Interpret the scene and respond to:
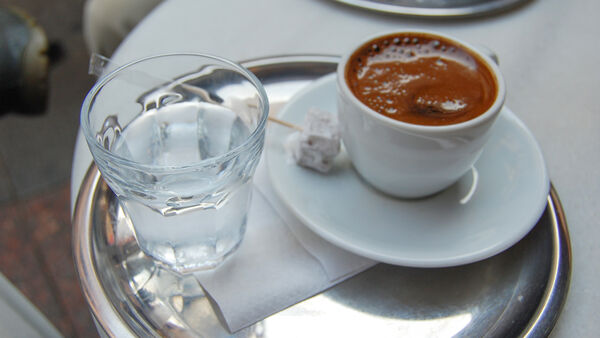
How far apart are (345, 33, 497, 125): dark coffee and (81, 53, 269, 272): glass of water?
0.12m

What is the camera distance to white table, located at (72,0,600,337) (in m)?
0.58

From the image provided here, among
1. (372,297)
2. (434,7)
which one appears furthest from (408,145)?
(434,7)

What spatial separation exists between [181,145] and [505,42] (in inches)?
18.6

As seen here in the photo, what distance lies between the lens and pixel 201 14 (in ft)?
2.32

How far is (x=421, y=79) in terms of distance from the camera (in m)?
0.50

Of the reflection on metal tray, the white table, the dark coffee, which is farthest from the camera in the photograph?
the reflection on metal tray

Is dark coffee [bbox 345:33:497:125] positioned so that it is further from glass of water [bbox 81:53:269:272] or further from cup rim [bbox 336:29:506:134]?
glass of water [bbox 81:53:269:272]

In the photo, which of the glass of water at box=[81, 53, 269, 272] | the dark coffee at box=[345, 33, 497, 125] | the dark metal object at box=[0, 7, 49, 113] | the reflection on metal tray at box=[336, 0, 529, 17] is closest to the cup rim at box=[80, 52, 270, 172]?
the glass of water at box=[81, 53, 269, 272]

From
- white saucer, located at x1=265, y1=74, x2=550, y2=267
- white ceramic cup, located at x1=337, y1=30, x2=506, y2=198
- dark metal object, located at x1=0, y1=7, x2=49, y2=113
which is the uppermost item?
white ceramic cup, located at x1=337, y1=30, x2=506, y2=198

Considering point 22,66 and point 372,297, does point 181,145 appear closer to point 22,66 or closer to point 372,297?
point 372,297

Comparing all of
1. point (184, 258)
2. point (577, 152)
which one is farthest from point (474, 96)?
point (184, 258)

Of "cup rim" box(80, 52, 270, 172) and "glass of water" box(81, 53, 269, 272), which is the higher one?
"cup rim" box(80, 52, 270, 172)

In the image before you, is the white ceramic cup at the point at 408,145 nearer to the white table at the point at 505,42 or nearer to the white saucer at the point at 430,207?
the white saucer at the point at 430,207

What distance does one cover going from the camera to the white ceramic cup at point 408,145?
424 mm
